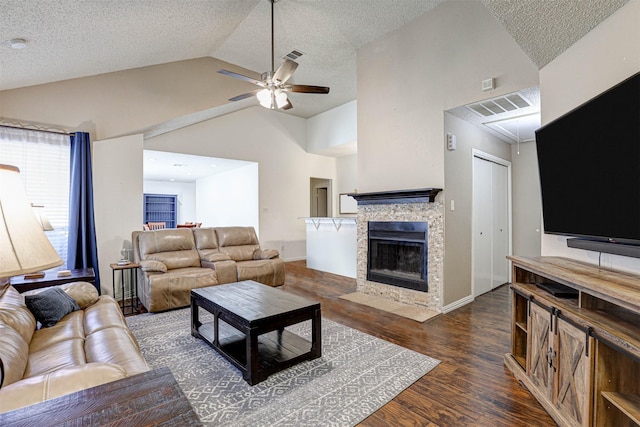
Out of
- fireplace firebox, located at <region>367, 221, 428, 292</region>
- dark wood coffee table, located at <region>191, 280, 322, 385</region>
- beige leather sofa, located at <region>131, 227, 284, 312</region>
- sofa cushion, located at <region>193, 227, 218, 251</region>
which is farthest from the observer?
sofa cushion, located at <region>193, 227, 218, 251</region>

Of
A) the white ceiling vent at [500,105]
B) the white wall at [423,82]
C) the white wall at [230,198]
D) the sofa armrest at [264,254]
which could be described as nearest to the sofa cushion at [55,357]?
the sofa armrest at [264,254]

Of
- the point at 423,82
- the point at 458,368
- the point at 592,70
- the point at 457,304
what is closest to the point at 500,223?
the point at 457,304

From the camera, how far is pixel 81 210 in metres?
4.20

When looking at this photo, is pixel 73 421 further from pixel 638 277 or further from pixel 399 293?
pixel 399 293

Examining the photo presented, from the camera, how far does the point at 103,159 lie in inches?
182

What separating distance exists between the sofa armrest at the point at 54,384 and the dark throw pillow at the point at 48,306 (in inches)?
57.9

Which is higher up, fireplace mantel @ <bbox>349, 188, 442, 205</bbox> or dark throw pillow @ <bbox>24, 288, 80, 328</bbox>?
fireplace mantel @ <bbox>349, 188, 442, 205</bbox>

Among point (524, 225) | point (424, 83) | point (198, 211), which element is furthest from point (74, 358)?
point (198, 211)

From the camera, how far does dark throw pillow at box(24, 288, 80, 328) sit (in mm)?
2432

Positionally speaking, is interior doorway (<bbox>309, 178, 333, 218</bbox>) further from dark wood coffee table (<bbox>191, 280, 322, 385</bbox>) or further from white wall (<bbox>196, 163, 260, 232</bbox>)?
dark wood coffee table (<bbox>191, 280, 322, 385</bbox>)

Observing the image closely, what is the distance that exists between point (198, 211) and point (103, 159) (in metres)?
6.35

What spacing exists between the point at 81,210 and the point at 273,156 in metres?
4.44

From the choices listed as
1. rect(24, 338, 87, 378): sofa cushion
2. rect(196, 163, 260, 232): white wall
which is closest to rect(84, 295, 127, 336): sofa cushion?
rect(24, 338, 87, 378): sofa cushion

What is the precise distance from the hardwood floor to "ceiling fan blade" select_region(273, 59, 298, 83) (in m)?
2.73
